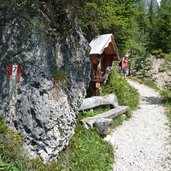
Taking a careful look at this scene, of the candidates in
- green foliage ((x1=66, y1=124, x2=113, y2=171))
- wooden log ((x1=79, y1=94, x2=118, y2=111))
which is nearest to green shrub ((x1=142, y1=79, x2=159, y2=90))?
wooden log ((x1=79, y1=94, x2=118, y2=111))

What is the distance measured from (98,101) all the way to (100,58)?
3033mm

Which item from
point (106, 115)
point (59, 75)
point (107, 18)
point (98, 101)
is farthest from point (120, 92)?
point (59, 75)

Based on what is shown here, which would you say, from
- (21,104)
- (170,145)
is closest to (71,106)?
(21,104)

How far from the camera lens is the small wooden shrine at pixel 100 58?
18.6m

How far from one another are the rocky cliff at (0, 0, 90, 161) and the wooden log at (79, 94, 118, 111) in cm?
522

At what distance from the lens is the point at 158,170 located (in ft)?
39.9

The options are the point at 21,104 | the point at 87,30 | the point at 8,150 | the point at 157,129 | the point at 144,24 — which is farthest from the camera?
the point at 144,24

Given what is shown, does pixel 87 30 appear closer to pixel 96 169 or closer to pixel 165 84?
pixel 96 169

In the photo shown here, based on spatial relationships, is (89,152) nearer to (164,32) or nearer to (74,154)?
(74,154)

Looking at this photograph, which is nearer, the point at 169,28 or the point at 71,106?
the point at 71,106

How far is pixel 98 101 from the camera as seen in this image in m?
18.4

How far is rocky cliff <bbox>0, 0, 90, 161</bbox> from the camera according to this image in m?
10.7

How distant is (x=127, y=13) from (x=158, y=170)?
15.0 metres

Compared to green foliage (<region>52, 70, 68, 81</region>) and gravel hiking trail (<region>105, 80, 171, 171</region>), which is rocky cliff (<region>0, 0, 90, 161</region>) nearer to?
Answer: green foliage (<region>52, 70, 68, 81</region>)
